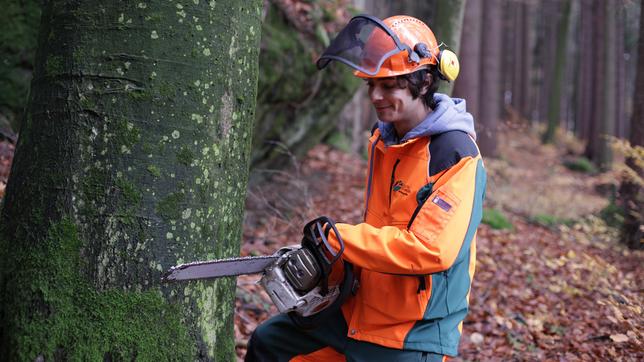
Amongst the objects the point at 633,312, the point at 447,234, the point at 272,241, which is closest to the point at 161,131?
the point at 447,234

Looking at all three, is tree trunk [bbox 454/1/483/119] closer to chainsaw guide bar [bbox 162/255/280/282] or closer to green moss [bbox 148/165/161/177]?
chainsaw guide bar [bbox 162/255/280/282]

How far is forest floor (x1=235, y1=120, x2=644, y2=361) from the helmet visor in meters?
2.34

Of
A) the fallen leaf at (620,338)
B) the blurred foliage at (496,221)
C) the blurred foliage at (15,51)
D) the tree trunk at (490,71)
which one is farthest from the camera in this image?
the tree trunk at (490,71)

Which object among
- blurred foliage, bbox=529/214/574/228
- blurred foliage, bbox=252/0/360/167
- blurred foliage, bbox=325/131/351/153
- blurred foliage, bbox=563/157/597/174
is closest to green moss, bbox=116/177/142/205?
blurred foliage, bbox=252/0/360/167

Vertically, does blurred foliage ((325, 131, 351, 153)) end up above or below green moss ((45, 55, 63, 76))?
below

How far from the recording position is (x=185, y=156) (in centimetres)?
250

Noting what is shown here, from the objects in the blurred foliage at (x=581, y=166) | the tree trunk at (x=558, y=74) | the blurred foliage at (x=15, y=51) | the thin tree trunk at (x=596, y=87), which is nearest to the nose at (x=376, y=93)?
the blurred foliage at (x=15, y=51)

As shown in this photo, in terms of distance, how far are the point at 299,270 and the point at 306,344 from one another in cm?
56

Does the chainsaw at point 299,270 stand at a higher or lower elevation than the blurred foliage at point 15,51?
lower

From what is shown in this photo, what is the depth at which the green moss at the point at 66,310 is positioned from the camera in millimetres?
2430

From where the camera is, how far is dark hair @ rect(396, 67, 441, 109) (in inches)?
109

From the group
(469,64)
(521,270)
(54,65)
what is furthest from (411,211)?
(469,64)

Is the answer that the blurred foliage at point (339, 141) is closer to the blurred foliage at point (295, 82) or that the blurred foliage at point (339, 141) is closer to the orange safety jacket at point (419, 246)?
the blurred foliage at point (295, 82)

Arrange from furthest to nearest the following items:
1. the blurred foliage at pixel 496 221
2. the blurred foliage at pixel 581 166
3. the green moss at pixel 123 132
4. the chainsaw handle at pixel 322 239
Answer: the blurred foliage at pixel 581 166, the blurred foliage at pixel 496 221, the chainsaw handle at pixel 322 239, the green moss at pixel 123 132
